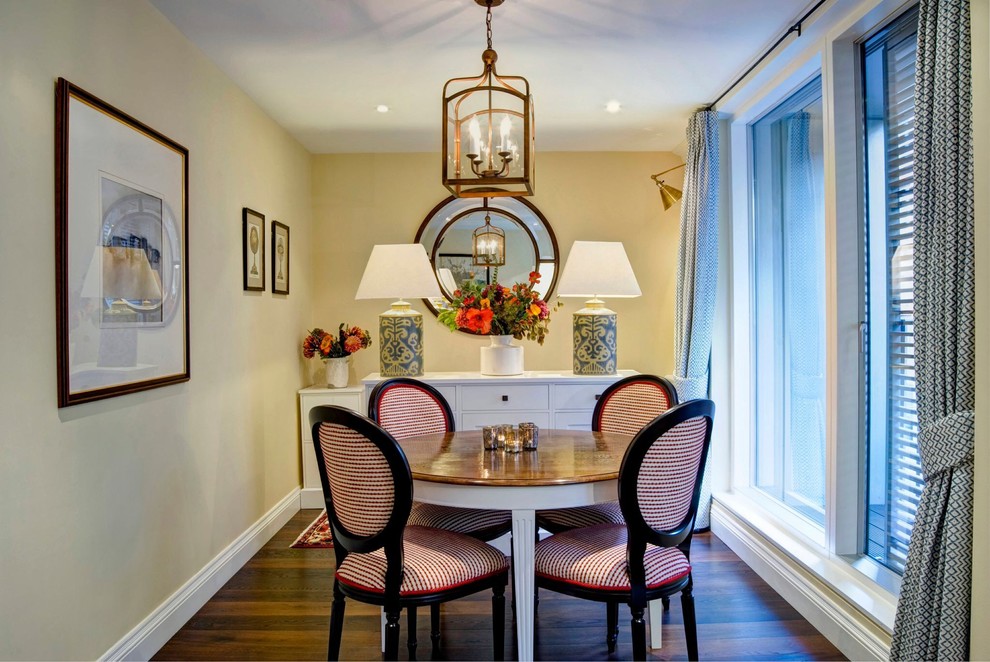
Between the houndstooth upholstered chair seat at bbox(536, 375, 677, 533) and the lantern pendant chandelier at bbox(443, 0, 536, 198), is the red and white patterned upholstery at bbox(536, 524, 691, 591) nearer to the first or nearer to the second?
the houndstooth upholstered chair seat at bbox(536, 375, 677, 533)

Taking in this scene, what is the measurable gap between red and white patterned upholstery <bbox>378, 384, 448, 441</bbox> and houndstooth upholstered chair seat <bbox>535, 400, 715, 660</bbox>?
1.00 metres

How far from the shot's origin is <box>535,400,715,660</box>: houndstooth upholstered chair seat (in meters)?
1.88

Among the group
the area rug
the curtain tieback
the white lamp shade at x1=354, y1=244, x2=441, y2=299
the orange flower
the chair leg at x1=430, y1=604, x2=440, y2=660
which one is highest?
the white lamp shade at x1=354, y1=244, x2=441, y2=299

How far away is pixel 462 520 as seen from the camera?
2479 millimetres

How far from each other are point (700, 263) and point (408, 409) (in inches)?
74.6

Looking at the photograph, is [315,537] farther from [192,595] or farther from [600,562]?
[600,562]

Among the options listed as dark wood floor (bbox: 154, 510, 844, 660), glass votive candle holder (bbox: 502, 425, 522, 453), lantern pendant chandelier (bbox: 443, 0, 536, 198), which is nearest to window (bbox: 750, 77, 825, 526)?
dark wood floor (bbox: 154, 510, 844, 660)

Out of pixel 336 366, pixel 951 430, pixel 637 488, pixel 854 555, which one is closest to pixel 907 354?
pixel 951 430

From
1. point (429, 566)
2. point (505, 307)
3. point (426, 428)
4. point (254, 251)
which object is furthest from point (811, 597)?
point (254, 251)

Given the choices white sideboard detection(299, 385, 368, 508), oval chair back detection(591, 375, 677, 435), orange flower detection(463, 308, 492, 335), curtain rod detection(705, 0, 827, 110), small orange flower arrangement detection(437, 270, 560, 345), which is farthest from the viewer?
white sideboard detection(299, 385, 368, 508)

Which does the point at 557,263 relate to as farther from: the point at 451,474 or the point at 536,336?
the point at 451,474

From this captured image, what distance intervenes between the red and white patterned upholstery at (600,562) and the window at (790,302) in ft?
4.10

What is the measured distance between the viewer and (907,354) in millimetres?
2311

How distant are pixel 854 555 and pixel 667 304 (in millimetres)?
2312
